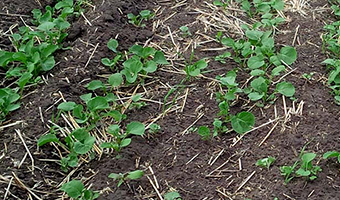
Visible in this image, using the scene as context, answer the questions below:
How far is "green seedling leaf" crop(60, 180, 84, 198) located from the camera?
233 centimetres

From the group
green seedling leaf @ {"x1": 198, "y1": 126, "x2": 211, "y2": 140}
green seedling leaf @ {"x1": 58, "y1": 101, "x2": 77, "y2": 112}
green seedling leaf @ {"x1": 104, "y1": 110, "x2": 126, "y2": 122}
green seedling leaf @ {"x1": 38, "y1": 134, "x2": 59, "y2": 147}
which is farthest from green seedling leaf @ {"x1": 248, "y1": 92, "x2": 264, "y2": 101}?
green seedling leaf @ {"x1": 38, "y1": 134, "x2": 59, "y2": 147}

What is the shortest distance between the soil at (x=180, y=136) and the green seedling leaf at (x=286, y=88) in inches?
2.0

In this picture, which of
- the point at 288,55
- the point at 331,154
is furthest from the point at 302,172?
the point at 288,55

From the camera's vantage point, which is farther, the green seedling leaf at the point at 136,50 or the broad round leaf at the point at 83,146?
the green seedling leaf at the point at 136,50

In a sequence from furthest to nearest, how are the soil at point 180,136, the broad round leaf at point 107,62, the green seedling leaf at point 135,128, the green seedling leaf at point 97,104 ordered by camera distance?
the broad round leaf at point 107,62 → the green seedling leaf at point 97,104 → the green seedling leaf at point 135,128 → the soil at point 180,136

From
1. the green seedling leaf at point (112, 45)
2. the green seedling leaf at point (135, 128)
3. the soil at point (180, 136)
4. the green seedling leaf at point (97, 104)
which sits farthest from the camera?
the green seedling leaf at point (112, 45)

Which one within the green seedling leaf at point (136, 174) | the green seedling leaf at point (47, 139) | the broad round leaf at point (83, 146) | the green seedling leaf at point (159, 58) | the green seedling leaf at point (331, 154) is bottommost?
the green seedling leaf at point (136, 174)

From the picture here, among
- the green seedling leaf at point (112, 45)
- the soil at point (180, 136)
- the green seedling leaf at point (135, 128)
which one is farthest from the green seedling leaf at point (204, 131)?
the green seedling leaf at point (112, 45)

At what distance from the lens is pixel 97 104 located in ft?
8.93

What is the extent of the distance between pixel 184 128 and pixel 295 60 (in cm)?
92

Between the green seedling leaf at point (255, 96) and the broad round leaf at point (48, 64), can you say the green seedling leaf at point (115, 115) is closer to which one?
the broad round leaf at point (48, 64)

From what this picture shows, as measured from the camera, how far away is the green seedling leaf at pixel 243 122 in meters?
2.64

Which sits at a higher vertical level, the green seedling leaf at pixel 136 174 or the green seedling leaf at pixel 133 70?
the green seedling leaf at pixel 133 70

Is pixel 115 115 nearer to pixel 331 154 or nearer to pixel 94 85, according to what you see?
pixel 94 85
